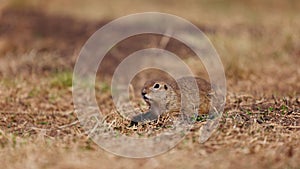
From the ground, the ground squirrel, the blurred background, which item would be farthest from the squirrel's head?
the blurred background

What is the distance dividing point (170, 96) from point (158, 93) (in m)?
0.11

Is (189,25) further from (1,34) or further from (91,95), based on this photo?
(91,95)

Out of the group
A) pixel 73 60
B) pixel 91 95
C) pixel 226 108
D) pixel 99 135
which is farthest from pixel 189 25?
pixel 99 135

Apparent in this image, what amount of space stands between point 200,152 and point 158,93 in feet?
3.87

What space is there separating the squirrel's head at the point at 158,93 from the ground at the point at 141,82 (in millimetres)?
347

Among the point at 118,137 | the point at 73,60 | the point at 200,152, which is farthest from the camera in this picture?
the point at 73,60

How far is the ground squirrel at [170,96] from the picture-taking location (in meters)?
5.21

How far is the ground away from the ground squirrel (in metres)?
0.27

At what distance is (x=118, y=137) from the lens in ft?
15.1

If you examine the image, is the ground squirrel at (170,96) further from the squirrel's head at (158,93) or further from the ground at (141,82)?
the ground at (141,82)

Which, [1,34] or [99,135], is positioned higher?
[1,34]

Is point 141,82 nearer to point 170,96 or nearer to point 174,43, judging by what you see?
point 174,43

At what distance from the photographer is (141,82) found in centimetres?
758

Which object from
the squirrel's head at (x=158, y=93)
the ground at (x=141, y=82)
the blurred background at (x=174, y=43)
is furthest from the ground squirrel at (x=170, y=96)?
the blurred background at (x=174, y=43)
